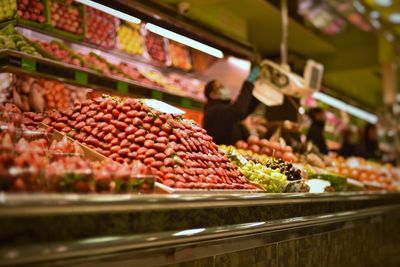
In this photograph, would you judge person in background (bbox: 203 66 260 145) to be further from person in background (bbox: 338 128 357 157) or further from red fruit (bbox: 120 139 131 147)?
person in background (bbox: 338 128 357 157)

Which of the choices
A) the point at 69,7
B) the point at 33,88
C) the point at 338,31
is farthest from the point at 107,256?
the point at 338,31

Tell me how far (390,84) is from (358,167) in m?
4.52

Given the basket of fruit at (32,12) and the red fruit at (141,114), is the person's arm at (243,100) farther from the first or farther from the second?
the red fruit at (141,114)

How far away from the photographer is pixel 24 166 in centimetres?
163

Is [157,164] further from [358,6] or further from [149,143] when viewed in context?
[358,6]

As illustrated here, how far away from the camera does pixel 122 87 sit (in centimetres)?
463

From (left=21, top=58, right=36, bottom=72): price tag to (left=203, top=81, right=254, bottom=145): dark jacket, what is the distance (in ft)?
5.27

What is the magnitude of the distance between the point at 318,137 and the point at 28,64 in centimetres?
435

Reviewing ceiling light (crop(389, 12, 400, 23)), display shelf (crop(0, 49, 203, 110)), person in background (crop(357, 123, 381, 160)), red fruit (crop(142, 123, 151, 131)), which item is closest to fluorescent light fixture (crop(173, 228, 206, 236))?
red fruit (crop(142, 123, 151, 131))

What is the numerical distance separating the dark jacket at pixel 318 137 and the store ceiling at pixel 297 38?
1.61 m

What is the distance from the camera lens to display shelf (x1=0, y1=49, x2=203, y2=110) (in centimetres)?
366

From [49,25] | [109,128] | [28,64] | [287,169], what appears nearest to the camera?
[109,128]

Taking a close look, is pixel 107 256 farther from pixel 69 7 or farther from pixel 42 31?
pixel 69 7

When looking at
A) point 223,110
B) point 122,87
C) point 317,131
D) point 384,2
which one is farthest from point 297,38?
point 122,87
